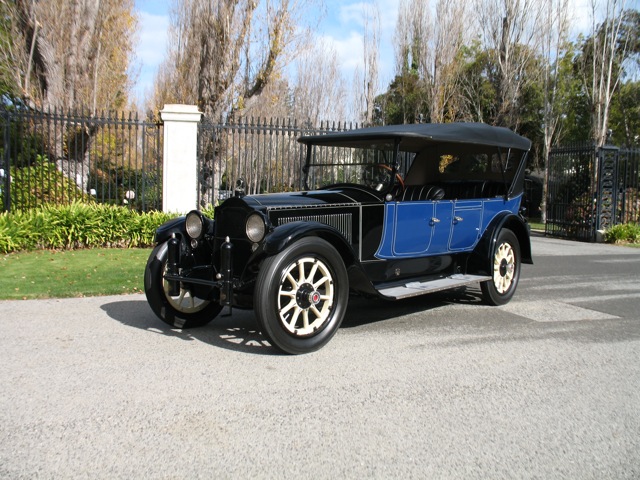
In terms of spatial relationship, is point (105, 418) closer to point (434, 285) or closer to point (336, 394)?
point (336, 394)

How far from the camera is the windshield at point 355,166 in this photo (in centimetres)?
620

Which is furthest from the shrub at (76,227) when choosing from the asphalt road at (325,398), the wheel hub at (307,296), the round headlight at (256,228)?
the wheel hub at (307,296)

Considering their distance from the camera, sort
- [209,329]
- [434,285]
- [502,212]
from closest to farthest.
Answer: [209,329]
[434,285]
[502,212]

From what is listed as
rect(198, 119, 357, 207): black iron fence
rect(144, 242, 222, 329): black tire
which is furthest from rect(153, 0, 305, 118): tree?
rect(144, 242, 222, 329): black tire

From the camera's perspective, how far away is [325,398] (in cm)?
396

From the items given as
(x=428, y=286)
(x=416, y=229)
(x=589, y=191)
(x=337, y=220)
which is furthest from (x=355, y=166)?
(x=589, y=191)

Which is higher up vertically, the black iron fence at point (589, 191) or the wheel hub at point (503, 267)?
Result: the black iron fence at point (589, 191)

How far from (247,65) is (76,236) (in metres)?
7.95

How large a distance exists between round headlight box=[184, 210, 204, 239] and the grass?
92.7 inches

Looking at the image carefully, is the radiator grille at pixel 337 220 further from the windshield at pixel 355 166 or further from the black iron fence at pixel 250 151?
the black iron fence at pixel 250 151

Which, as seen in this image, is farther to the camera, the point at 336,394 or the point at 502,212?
the point at 502,212

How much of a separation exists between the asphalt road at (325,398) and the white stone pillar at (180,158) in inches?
229

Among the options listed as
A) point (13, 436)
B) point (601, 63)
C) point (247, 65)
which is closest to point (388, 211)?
point (13, 436)

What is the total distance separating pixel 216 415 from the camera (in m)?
3.64
